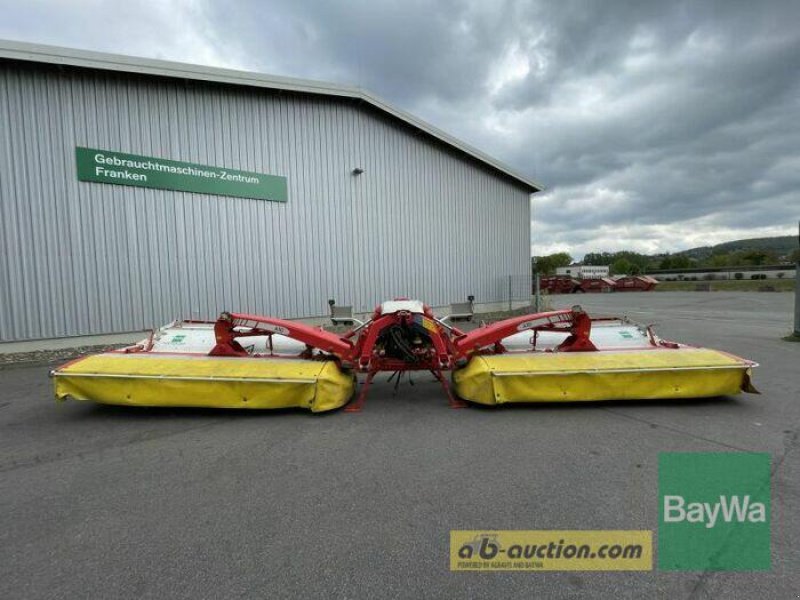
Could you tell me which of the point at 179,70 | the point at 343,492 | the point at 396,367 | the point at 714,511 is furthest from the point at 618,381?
the point at 179,70

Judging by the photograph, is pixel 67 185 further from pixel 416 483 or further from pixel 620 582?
pixel 620 582

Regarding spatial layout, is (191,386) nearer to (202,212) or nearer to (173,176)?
(202,212)

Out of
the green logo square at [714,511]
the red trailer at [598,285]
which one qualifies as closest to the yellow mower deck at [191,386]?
the green logo square at [714,511]

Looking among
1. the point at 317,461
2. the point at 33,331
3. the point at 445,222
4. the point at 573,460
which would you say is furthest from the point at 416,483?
the point at 445,222

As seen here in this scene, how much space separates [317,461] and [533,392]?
2348mm

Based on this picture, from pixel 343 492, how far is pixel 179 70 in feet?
33.9

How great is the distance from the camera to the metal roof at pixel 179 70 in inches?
303

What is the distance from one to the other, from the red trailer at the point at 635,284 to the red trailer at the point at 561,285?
4053mm

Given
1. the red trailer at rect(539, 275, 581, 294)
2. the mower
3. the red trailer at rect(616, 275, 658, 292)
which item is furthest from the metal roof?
the red trailer at rect(616, 275, 658, 292)

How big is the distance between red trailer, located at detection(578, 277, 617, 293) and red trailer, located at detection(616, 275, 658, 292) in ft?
2.16

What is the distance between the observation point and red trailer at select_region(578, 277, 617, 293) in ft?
130

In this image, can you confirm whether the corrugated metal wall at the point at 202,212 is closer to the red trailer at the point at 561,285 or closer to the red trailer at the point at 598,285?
the red trailer at the point at 561,285

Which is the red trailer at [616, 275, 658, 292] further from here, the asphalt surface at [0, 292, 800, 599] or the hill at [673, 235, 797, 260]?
the hill at [673, 235, 797, 260]

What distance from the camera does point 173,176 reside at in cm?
921
